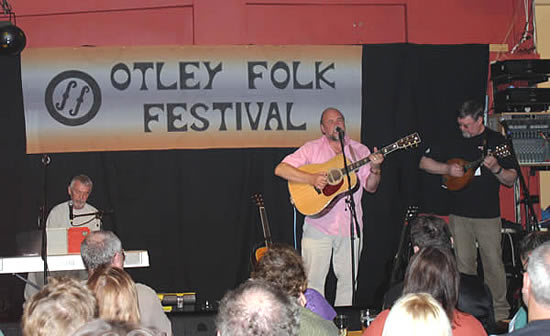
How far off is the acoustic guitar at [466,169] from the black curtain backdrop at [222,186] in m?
0.82

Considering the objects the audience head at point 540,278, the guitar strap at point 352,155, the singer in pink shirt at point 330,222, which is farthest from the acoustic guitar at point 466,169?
the audience head at point 540,278

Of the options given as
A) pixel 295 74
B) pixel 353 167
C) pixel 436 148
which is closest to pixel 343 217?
pixel 353 167

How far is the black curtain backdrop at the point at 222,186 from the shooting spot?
284 inches

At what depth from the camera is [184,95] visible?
729 cm

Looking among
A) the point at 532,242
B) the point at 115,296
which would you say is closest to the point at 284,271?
the point at 115,296

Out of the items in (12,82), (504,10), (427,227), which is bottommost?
(427,227)

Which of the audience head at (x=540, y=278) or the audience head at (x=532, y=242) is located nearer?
the audience head at (x=540, y=278)

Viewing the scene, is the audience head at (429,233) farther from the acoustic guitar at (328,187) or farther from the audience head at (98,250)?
the acoustic guitar at (328,187)

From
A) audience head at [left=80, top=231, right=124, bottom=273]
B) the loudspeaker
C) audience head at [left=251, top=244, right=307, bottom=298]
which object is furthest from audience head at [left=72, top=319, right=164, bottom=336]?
the loudspeaker

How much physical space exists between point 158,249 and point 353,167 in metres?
2.30

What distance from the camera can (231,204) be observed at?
24.1 feet

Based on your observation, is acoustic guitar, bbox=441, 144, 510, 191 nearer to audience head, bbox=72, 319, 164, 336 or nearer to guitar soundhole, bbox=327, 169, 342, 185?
guitar soundhole, bbox=327, 169, 342, 185

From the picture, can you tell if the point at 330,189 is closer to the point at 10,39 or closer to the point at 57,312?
the point at 10,39

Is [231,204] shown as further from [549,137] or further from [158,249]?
[549,137]
